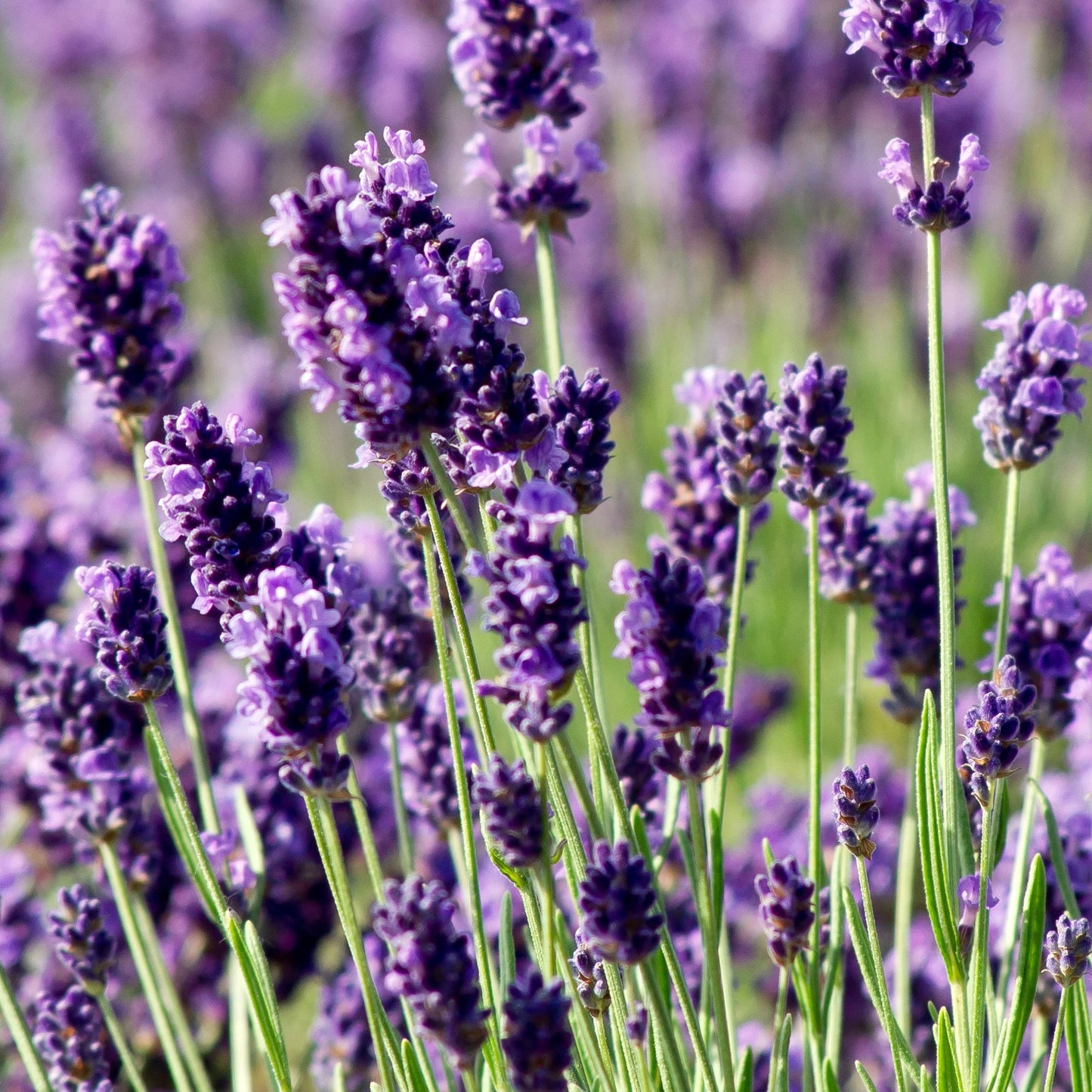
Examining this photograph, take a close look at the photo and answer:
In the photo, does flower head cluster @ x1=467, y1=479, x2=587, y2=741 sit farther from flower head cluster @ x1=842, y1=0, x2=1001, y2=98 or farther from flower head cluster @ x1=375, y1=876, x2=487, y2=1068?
flower head cluster @ x1=842, y1=0, x2=1001, y2=98

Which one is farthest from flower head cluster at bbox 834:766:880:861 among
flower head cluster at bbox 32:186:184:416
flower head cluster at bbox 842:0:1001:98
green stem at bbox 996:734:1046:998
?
flower head cluster at bbox 32:186:184:416

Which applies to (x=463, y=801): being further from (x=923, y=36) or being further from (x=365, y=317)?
(x=923, y=36)

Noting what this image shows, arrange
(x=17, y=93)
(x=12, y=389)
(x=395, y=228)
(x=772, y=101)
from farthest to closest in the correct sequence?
(x=17, y=93)
(x=12, y=389)
(x=772, y=101)
(x=395, y=228)

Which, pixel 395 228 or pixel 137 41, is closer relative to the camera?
pixel 395 228

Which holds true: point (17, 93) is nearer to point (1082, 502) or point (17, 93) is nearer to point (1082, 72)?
point (1082, 72)

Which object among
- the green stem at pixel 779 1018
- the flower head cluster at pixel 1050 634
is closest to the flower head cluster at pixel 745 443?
the flower head cluster at pixel 1050 634

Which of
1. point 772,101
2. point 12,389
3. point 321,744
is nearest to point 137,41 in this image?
point 12,389

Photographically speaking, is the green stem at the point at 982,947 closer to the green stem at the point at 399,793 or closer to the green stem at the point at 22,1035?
the green stem at the point at 399,793
